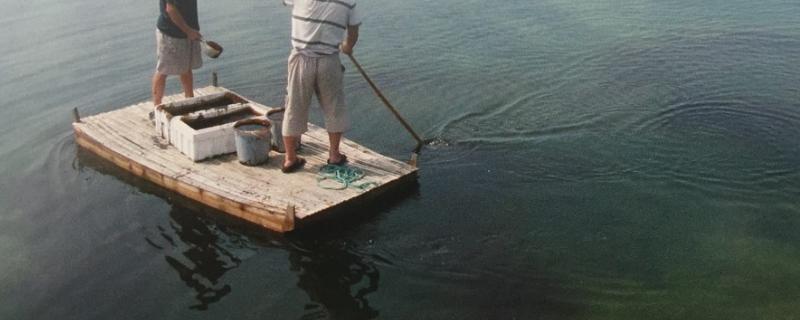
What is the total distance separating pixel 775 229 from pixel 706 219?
2.47ft

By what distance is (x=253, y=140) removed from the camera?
8.52m

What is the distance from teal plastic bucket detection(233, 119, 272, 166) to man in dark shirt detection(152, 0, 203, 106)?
1.68m

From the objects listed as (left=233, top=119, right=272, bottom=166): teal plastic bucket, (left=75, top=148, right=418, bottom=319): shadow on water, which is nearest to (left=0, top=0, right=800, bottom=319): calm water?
(left=75, top=148, right=418, bottom=319): shadow on water

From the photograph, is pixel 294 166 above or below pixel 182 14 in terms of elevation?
below

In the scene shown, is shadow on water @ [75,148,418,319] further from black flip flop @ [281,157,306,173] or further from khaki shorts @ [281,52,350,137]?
khaki shorts @ [281,52,350,137]

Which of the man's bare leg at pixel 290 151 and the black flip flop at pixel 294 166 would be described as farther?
the black flip flop at pixel 294 166

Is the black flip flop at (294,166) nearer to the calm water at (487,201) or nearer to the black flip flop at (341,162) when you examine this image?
the black flip flop at (341,162)

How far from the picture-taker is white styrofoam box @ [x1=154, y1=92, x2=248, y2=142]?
30.9 ft

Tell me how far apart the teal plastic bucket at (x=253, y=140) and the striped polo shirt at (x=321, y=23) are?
4.63ft

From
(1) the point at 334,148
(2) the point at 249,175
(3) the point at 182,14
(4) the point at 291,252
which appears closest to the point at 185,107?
(3) the point at 182,14

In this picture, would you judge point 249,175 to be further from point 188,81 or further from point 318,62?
point 188,81

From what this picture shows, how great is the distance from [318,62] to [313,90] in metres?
0.43

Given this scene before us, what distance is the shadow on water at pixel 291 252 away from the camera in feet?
23.0

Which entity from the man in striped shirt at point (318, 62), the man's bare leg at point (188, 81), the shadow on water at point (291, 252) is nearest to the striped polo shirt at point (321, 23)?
the man in striped shirt at point (318, 62)
